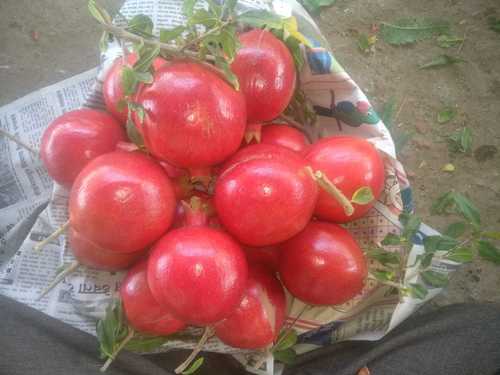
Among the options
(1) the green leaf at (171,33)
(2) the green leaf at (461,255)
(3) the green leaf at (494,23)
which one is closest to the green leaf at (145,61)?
(1) the green leaf at (171,33)

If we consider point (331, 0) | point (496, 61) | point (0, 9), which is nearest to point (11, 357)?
point (0, 9)

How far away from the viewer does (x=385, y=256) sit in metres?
0.58

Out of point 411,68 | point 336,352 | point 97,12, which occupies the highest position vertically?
point 97,12

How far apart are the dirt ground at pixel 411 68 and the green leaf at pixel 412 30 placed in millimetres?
17

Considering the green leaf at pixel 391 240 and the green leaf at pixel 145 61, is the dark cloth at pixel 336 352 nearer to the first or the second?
the green leaf at pixel 391 240

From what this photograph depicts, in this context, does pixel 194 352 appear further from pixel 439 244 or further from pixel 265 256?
pixel 439 244

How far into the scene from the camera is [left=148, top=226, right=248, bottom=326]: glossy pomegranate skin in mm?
470

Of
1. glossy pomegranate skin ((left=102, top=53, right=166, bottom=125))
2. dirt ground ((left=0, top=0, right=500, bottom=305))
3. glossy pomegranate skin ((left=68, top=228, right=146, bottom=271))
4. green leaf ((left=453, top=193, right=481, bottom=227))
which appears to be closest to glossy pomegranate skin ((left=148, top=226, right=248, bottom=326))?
glossy pomegranate skin ((left=68, top=228, right=146, bottom=271))

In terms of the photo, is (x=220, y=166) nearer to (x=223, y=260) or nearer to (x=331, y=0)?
(x=223, y=260)

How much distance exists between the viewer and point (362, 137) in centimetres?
66

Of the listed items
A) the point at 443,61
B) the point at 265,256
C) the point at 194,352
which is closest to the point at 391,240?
the point at 265,256

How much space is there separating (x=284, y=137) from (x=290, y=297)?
0.75ft

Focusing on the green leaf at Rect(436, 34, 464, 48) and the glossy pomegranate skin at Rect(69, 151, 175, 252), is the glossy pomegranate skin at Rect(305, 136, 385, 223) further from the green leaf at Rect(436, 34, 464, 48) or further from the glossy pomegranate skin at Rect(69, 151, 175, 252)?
the green leaf at Rect(436, 34, 464, 48)

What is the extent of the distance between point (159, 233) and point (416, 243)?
39 cm
